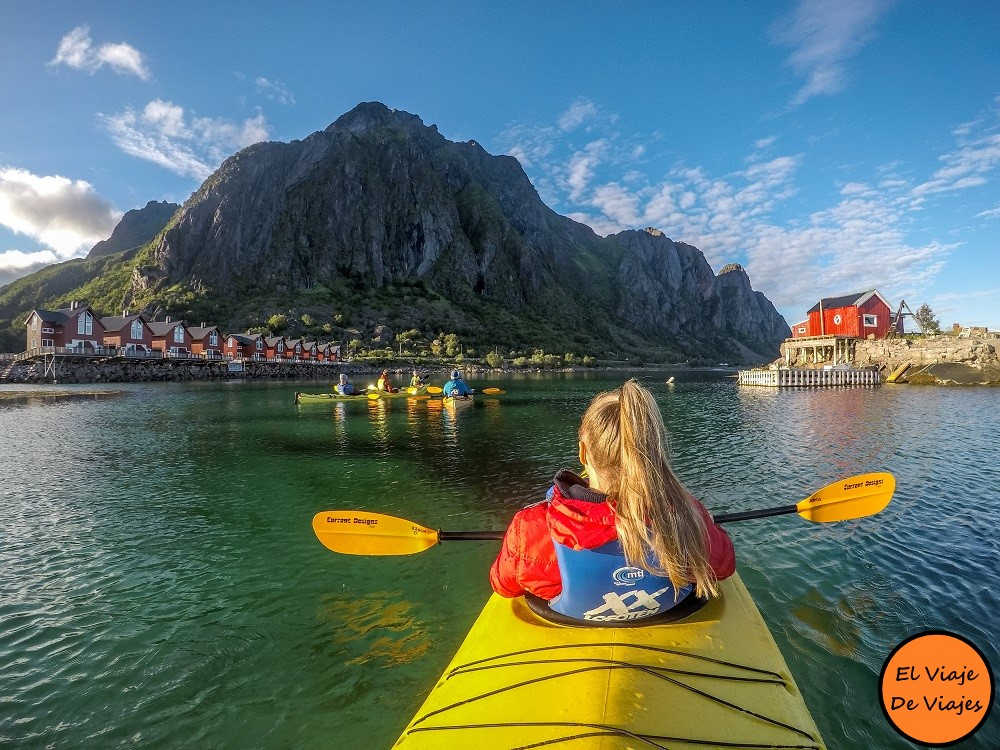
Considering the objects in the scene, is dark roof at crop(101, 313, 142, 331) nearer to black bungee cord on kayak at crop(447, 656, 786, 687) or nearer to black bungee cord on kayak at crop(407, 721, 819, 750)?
black bungee cord on kayak at crop(447, 656, 786, 687)

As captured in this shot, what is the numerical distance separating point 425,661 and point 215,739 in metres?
2.34

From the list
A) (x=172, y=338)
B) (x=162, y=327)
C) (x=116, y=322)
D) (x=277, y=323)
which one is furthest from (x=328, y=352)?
(x=116, y=322)

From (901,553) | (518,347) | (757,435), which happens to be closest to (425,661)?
(901,553)

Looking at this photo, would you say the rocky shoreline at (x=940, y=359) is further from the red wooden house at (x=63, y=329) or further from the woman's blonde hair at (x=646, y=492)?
the red wooden house at (x=63, y=329)

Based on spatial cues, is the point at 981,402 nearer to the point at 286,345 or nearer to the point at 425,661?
the point at 425,661

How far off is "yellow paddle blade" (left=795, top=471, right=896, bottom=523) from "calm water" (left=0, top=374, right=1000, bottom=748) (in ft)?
4.76

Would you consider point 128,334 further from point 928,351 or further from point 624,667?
point 928,351

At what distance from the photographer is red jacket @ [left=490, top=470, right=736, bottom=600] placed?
133 inches

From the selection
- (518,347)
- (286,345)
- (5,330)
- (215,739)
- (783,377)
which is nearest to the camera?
(215,739)

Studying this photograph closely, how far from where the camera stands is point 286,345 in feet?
378

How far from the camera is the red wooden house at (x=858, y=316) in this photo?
65.1m

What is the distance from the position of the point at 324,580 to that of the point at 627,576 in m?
6.89

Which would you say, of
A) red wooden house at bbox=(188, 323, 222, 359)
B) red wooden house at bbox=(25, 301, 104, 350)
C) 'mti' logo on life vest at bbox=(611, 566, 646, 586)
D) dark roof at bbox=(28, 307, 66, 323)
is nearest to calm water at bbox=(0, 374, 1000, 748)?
'mti' logo on life vest at bbox=(611, 566, 646, 586)

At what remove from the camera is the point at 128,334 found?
274 feet
